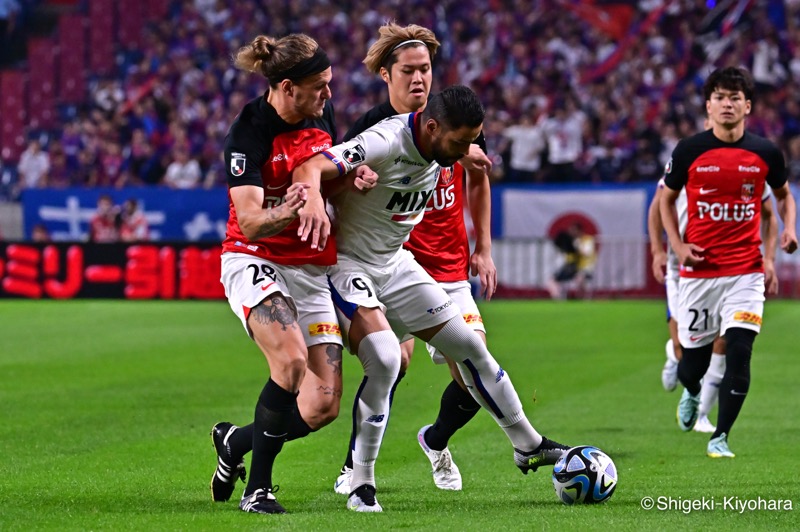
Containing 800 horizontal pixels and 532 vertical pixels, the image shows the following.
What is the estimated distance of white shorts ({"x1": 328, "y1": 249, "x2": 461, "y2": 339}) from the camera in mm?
6309

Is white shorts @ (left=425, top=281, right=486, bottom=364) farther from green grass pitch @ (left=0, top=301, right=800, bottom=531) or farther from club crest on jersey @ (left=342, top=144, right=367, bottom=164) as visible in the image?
club crest on jersey @ (left=342, top=144, right=367, bottom=164)

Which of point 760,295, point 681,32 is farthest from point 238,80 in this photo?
point 760,295

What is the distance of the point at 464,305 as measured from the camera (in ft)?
24.1

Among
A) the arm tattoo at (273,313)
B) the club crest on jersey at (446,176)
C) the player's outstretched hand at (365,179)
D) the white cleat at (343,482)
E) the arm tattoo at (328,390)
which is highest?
the player's outstretched hand at (365,179)

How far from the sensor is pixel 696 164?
334 inches

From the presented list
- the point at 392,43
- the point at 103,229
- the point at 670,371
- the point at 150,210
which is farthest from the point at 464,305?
the point at 103,229

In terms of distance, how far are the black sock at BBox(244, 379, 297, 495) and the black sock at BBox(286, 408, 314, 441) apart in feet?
0.27

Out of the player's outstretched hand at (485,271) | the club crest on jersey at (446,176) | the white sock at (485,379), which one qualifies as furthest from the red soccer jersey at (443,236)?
the white sock at (485,379)

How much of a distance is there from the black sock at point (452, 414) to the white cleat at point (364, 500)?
45.5 inches

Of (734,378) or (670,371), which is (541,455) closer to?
(734,378)

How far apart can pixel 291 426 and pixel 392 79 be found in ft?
7.19

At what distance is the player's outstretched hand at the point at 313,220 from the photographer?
559cm

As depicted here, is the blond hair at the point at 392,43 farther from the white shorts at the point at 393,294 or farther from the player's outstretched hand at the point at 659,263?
the player's outstretched hand at the point at 659,263

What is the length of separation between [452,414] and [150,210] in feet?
59.8
